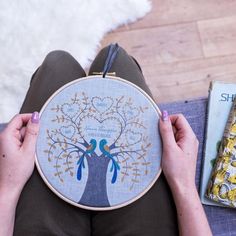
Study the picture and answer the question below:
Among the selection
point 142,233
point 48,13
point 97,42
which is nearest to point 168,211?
point 142,233

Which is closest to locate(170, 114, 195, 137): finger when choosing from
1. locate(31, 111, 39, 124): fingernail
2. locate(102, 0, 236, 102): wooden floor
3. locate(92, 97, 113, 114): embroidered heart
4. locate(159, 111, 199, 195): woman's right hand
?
locate(159, 111, 199, 195): woman's right hand

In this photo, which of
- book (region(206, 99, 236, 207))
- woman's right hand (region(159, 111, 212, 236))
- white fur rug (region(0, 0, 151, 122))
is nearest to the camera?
woman's right hand (region(159, 111, 212, 236))

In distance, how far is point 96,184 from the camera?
70 cm

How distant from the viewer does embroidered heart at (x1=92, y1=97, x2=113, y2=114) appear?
74 cm

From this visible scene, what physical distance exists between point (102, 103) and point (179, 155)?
0.56ft

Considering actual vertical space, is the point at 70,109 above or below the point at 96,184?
above

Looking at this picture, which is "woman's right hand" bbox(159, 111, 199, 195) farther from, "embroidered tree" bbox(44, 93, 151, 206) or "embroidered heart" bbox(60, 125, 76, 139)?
"embroidered heart" bbox(60, 125, 76, 139)

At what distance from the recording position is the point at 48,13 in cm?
118

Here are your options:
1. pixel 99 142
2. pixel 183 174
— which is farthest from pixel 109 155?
pixel 183 174

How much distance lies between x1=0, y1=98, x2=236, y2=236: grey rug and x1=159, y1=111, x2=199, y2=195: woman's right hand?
0.18 m

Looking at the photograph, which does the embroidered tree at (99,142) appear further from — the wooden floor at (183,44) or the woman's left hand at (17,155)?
the wooden floor at (183,44)

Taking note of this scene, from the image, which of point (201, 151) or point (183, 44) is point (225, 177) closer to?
point (201, 151)

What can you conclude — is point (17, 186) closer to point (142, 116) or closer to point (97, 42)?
point (142, 116)

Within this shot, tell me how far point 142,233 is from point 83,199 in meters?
0.11
